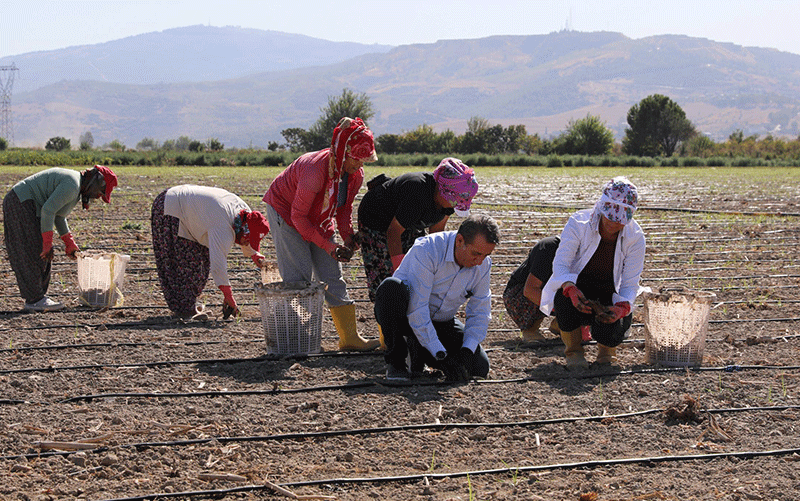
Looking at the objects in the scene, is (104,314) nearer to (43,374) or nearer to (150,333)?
(150,333)

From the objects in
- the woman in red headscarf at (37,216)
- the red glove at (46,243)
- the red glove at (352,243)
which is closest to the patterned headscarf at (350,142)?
the red glove at (352,243)

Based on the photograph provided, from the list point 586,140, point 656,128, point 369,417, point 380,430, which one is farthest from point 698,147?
point 380,430

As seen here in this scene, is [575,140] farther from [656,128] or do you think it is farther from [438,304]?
[438,304]

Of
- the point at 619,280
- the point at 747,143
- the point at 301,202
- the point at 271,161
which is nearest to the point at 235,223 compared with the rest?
the point at 301,202

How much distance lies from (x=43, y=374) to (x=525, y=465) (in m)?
2.72

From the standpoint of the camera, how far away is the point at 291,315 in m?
4.43

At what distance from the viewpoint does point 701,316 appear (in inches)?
166

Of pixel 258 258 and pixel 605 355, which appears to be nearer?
pixel 605 355

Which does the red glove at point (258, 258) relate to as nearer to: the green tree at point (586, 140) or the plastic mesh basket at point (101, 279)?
the plastic mesh basket at point (101, 279)

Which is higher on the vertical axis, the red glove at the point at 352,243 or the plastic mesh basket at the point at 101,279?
the red glove at the point at 352,243

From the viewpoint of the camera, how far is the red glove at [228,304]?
4879mm

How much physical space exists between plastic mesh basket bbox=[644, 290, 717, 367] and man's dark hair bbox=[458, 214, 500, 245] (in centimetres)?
126

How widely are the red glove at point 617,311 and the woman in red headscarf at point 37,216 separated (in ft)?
12.5

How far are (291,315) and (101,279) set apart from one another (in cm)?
224
